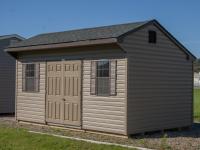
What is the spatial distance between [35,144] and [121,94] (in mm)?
2929

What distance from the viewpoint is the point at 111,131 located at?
43.7 feet

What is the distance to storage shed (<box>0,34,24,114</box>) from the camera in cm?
2097

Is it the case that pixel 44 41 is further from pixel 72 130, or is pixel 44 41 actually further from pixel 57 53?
pixel 72 130

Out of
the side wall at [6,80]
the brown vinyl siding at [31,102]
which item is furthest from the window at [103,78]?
the side wall at [6,80]

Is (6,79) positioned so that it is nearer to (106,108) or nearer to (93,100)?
(93,100)

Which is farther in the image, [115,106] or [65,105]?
[65,105]

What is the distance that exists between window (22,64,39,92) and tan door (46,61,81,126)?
2.30 ft

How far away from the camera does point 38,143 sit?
11742mm

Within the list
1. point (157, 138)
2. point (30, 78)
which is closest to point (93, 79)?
point (157, 138)

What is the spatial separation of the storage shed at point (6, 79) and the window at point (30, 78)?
448cm

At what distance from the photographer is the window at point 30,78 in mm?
16078

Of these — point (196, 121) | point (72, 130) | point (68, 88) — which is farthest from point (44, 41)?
point (196, 121)

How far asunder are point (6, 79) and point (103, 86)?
28.5 ft

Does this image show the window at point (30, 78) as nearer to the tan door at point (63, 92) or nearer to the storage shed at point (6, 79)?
the tan door at point (63, 92)
